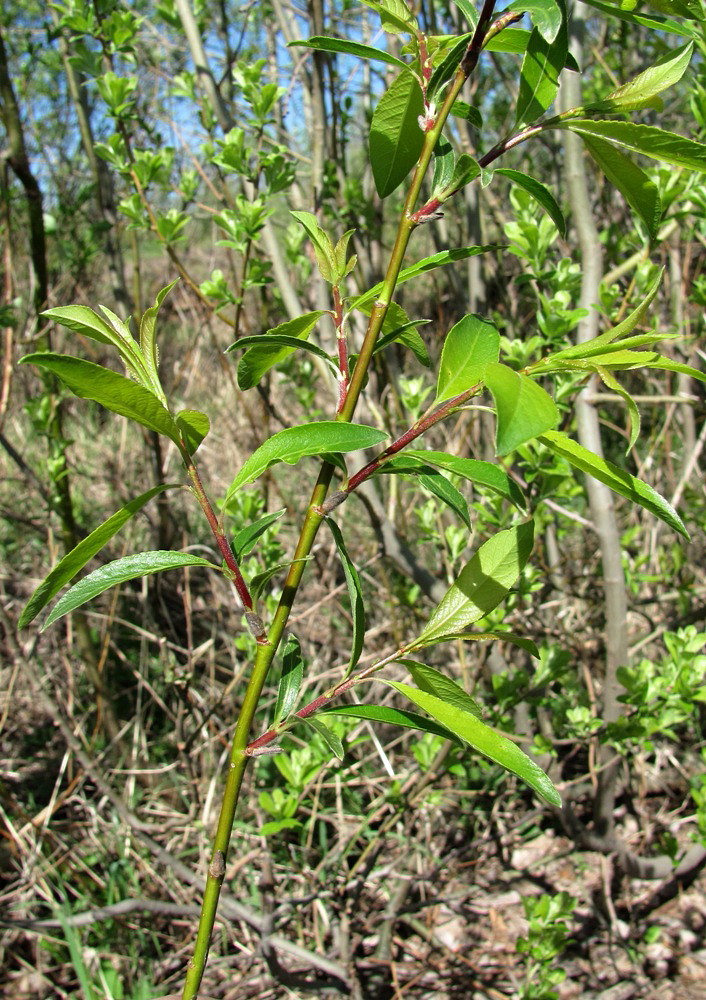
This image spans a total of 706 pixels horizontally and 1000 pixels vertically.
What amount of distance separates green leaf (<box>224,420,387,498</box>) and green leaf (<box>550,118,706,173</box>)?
29 centimetres

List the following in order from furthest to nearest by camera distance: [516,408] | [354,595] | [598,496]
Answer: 1. [598,496]
2. [354,595]
3. [516,408]

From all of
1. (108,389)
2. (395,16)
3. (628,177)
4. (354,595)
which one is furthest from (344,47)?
(354,595)

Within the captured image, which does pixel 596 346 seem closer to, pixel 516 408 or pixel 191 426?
pixel 516 408

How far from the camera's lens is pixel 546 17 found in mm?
578

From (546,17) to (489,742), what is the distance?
0.54 metres

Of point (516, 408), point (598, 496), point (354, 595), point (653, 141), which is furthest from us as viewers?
point (598, 496)

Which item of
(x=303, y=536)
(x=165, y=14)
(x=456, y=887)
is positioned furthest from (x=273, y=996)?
(x=165, y=14)

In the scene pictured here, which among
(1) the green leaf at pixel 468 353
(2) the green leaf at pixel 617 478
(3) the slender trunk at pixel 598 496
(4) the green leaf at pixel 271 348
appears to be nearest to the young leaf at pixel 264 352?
(4) the green leaf at pixel 271 348

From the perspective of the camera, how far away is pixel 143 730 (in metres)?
2.40

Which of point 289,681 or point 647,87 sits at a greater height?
point 647,87

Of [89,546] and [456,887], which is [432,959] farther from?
[89,546]

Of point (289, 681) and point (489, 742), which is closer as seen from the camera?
point (489, 742)

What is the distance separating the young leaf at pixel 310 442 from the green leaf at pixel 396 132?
21cm

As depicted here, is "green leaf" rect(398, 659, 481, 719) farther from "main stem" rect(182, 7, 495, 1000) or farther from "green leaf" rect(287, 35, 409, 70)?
"green leaf" rect(287, 35, 409, 70)
